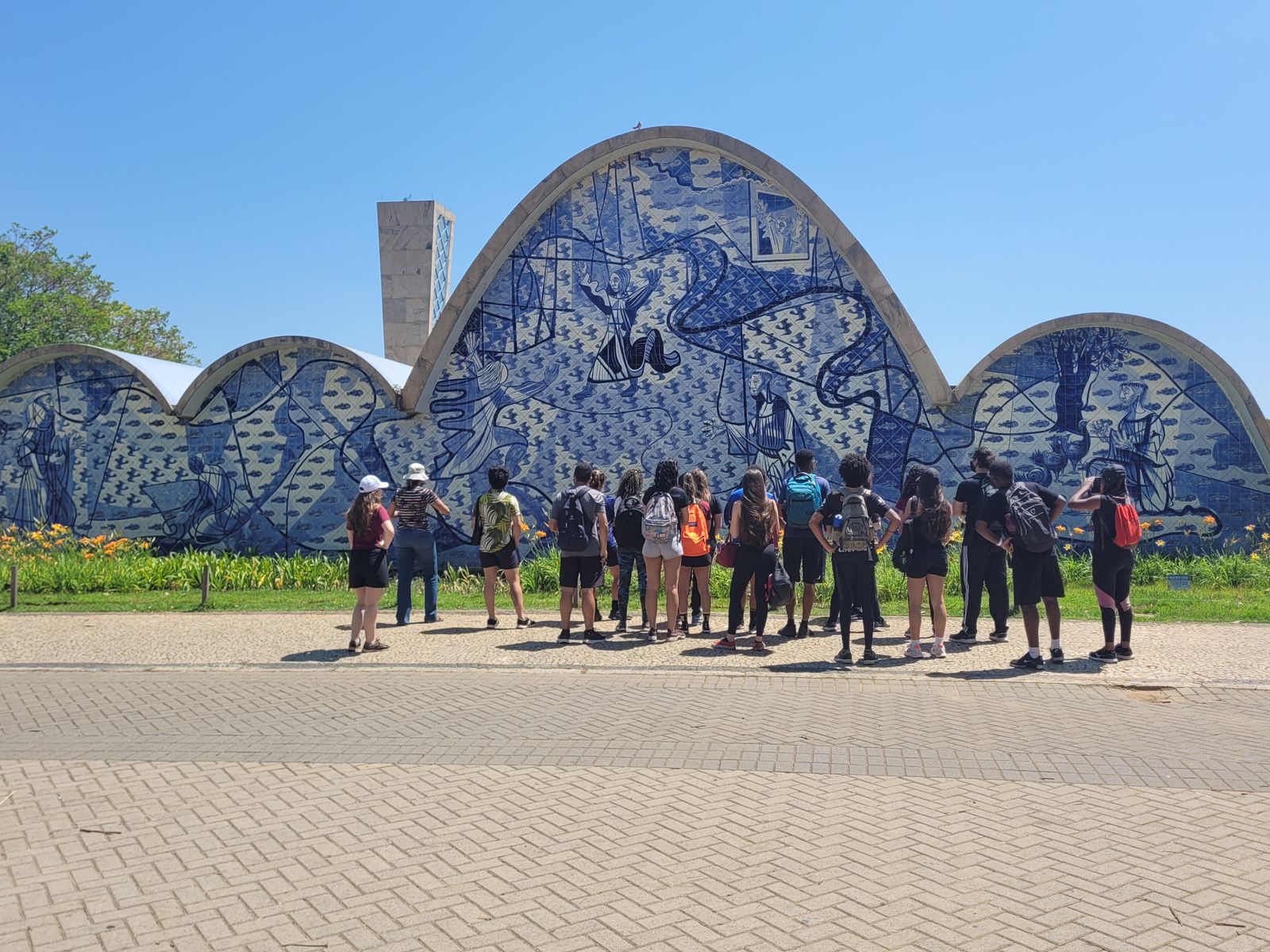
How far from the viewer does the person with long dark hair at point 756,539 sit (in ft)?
32.5

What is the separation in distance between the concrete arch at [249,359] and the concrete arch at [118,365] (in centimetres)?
34

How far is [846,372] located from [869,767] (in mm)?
11659

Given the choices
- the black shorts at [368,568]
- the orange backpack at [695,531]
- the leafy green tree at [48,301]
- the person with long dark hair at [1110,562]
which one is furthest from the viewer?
the leafy green tree at [48,301]

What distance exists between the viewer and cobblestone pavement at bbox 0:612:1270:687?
915 cm

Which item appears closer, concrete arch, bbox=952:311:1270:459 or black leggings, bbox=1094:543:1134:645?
black leggings, bbox=1094:543:1134:645

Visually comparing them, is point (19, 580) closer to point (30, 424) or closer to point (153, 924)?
point (30, 424)

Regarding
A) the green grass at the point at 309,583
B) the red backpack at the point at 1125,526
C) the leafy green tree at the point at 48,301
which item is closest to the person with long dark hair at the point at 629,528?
the green grass at the point at 309,583

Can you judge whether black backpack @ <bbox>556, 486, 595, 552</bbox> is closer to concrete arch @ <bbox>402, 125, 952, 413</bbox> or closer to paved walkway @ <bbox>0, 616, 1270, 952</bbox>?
paved walkway @ <bbox>0, 616, 1270, 952</bbox>

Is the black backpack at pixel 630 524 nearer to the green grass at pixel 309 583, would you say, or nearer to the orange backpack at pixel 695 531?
the orange backpack at pixel 695 531

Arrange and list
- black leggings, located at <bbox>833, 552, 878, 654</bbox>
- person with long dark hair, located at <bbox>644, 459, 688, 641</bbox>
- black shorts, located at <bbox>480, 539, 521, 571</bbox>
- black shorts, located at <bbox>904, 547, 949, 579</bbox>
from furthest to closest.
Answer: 1. black shorts, located at <bbox>480, 539, 521, 571</bbox>
2. person with long dark hair, located at <bbox>644, 459, 688, 641</bbox>
3. black shorts, located at <bbox>904, 547, 949, 579</bbox>
4. black leggings, located at <bbox>833, 552, 878, 654</bbox>

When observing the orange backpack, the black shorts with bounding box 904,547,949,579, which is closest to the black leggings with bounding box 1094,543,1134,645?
the black shorts with bounding box 904,547,949,579

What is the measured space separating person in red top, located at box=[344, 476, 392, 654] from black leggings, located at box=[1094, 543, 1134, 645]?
638 centimetres

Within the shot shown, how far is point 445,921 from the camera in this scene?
408cm

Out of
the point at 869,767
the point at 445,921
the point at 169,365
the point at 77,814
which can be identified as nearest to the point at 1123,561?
the point at 869,767
